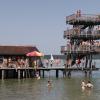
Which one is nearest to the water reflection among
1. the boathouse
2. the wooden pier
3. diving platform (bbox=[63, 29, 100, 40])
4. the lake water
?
the lake water

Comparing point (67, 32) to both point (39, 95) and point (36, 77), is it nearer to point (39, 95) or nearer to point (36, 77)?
point (36, 77)

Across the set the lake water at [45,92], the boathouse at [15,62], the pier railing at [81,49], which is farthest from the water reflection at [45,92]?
the pier railing at [81,49]

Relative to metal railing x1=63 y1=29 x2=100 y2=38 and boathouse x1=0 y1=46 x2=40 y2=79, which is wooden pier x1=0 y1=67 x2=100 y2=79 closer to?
boathouse x1=0 y1=46 x2=40 y2=79

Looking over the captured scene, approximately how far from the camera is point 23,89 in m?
50.7

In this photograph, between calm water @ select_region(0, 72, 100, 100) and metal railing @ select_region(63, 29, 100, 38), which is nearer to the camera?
calm water @ select_region(0, 72, 100, 100)

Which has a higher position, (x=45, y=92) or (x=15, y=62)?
(x=15, y=62)

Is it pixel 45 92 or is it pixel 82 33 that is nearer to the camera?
pixel 45 92

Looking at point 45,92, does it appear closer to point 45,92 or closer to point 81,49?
point 45,92

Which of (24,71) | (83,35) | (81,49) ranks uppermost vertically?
(83,35)

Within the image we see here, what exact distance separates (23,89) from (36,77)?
16.0 m

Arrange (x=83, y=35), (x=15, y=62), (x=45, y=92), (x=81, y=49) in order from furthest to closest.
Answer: (x=83, y=35) → (x=81, y=49) → (x=15, y=62) → (x=45, y=92)

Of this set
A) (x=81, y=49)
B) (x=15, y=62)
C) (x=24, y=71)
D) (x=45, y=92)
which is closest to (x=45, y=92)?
(x=45, y=92)

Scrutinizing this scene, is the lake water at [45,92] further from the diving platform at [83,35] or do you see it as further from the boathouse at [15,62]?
the diving platform at [83,35]

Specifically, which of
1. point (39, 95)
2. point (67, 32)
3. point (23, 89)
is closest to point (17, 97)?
point (39, 95)
